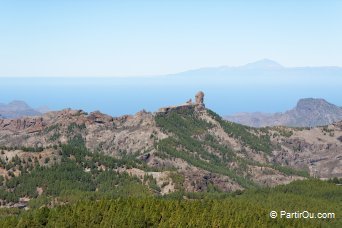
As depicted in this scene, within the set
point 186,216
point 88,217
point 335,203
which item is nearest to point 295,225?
point 186,216

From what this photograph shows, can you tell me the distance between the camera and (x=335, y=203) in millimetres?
187375

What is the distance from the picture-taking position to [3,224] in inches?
5389

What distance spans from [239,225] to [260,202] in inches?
2225

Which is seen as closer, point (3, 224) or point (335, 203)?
point (3, 224)

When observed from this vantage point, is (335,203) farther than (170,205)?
Yes

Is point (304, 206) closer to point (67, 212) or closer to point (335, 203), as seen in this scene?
point (335, 203)

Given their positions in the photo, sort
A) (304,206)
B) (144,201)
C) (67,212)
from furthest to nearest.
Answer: (304,206) < (144,201) < (67,212)

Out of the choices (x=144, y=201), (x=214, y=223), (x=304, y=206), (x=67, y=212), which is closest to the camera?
(x=214, y=223)

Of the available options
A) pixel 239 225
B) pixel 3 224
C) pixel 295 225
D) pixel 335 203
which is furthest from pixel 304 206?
pixel 3 224

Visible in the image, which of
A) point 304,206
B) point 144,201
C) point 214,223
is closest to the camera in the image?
point 214,223

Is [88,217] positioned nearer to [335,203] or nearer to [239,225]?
[239,225]

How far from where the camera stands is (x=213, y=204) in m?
165

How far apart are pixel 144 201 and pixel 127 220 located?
22.2m

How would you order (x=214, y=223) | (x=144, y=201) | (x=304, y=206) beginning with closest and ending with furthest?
(x=214, y=223) → (x=144, y=201) → (x=304, y=206)
